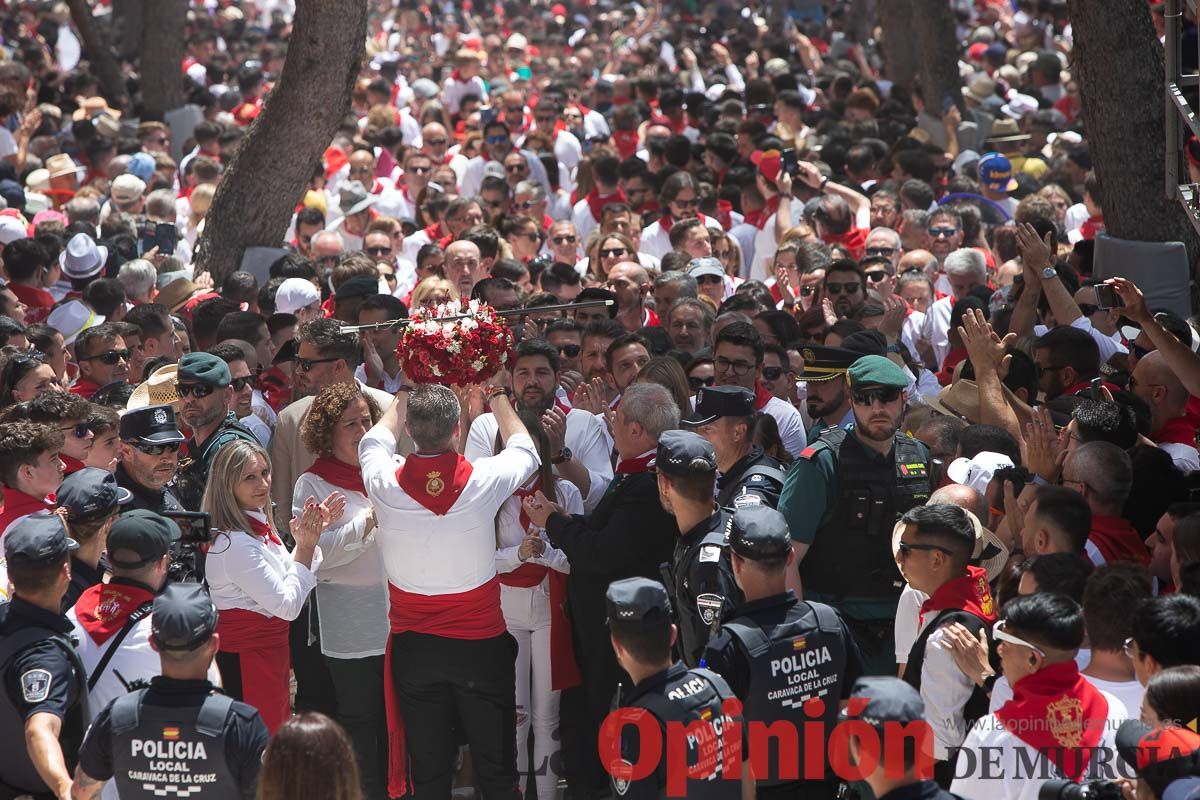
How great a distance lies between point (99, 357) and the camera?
760 centimetres

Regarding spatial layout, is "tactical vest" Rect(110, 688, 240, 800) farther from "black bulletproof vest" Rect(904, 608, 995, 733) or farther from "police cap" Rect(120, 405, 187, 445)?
"black bulletproof vest" Rect(904, 608, 995, 733)

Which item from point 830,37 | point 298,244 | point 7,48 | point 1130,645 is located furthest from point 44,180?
point 830,37

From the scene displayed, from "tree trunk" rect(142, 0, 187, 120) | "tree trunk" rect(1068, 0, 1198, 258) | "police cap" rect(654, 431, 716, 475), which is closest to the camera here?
"police cap" rect(654, 431, 716, 475)

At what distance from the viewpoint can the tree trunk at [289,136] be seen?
10.3 meters

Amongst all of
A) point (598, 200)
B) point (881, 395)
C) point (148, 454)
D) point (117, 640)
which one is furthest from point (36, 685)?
point (598, 200)

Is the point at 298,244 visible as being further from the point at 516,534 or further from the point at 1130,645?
the point at 1130,645

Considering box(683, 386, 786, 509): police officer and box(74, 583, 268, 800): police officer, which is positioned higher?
box(683, 386, 786, 509): police officer

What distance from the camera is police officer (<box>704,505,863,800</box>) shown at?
450cm

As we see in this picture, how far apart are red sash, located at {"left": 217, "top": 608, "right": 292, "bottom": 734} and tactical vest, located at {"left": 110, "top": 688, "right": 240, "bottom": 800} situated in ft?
4.88

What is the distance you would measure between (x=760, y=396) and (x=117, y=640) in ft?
11.8

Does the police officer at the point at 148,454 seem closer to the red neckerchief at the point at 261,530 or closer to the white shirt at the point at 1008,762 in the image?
the red neckerchief at the point at 261,530

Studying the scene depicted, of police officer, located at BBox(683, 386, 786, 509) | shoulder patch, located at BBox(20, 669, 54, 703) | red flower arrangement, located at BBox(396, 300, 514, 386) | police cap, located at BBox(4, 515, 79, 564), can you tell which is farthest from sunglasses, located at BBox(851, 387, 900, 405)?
shoulder patch, located at BBox(20, 669, 54, 703)

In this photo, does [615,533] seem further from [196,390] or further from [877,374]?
[196,390]

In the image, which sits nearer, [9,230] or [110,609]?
[110,609]
